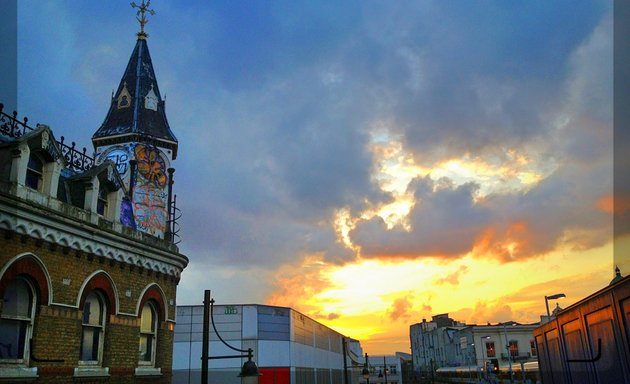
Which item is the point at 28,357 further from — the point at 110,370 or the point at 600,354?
the point at 600,354

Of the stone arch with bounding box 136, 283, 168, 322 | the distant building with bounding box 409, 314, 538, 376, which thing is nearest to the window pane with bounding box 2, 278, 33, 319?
the stone arch with bounding box 136, 283, 168, 322

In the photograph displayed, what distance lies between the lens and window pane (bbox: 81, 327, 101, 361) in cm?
1532

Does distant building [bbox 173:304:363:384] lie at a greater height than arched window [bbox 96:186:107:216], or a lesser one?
lesser

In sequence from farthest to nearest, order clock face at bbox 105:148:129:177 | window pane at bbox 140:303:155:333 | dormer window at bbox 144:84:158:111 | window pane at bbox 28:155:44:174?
1. dormer window at bbox 144:84:158:111
2. clock face at bbox 105:148:129:177
3. window pane at bbox 140:303:155:333
4. window pane at bbox 28:155:44:174

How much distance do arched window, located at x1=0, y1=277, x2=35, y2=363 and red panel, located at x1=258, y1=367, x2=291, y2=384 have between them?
29.8 m

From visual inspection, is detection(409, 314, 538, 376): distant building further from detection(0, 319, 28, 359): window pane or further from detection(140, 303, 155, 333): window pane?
detection(0, 319, 28, 359): window pane

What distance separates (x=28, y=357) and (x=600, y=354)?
1344 centimetres

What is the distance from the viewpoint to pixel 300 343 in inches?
1845

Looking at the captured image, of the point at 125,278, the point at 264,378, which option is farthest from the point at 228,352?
the point at 125,278

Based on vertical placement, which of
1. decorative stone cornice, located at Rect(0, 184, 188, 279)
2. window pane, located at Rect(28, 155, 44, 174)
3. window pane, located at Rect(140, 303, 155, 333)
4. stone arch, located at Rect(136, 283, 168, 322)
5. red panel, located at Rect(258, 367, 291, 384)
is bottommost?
red panel, located at Rect(258, 367, 291, 384)

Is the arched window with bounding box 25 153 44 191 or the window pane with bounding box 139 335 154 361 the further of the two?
the window pane with bounding box 139 335 154 361

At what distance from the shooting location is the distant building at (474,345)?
74375 millimetres

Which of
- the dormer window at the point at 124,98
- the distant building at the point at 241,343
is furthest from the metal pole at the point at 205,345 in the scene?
the distant building at the point at 241,343

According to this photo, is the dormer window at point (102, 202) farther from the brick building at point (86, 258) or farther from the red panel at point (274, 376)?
the red panel at point (274, 376)
